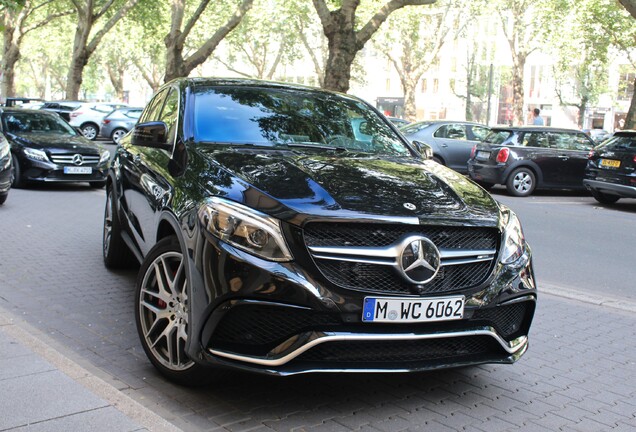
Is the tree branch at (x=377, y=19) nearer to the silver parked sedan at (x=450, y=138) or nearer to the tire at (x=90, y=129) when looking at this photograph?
the silver parked sedan at (x=450, y=138)

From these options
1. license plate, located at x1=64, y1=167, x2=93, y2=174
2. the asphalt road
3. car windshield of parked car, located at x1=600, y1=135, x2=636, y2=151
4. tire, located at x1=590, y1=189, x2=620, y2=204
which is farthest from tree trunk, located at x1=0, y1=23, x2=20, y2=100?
car windshield of parked car, located at x1=600, y1=135, x2=636, y2=151

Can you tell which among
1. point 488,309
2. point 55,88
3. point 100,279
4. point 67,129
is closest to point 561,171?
point 67,129

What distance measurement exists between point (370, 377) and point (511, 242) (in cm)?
116

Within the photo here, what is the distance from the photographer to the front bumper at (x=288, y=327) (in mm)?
3473

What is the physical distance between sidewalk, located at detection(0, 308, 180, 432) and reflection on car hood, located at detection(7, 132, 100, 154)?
34.6 feet

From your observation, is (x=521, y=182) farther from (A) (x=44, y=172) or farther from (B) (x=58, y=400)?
(B) (x=58, y=400)

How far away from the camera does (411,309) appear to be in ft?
11.8

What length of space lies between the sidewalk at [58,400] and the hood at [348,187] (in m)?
1.13

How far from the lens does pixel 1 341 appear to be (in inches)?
170

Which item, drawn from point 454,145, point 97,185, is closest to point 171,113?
point 97,185

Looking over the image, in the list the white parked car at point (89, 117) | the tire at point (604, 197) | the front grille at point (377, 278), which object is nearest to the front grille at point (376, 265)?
the front grille at point (377, 278)

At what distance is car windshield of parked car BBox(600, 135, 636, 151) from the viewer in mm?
14609

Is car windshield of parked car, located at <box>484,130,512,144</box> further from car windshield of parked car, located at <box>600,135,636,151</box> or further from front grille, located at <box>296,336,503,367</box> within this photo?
front grille, located at <box>296,336,503,367</box>

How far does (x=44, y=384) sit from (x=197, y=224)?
1073mm
